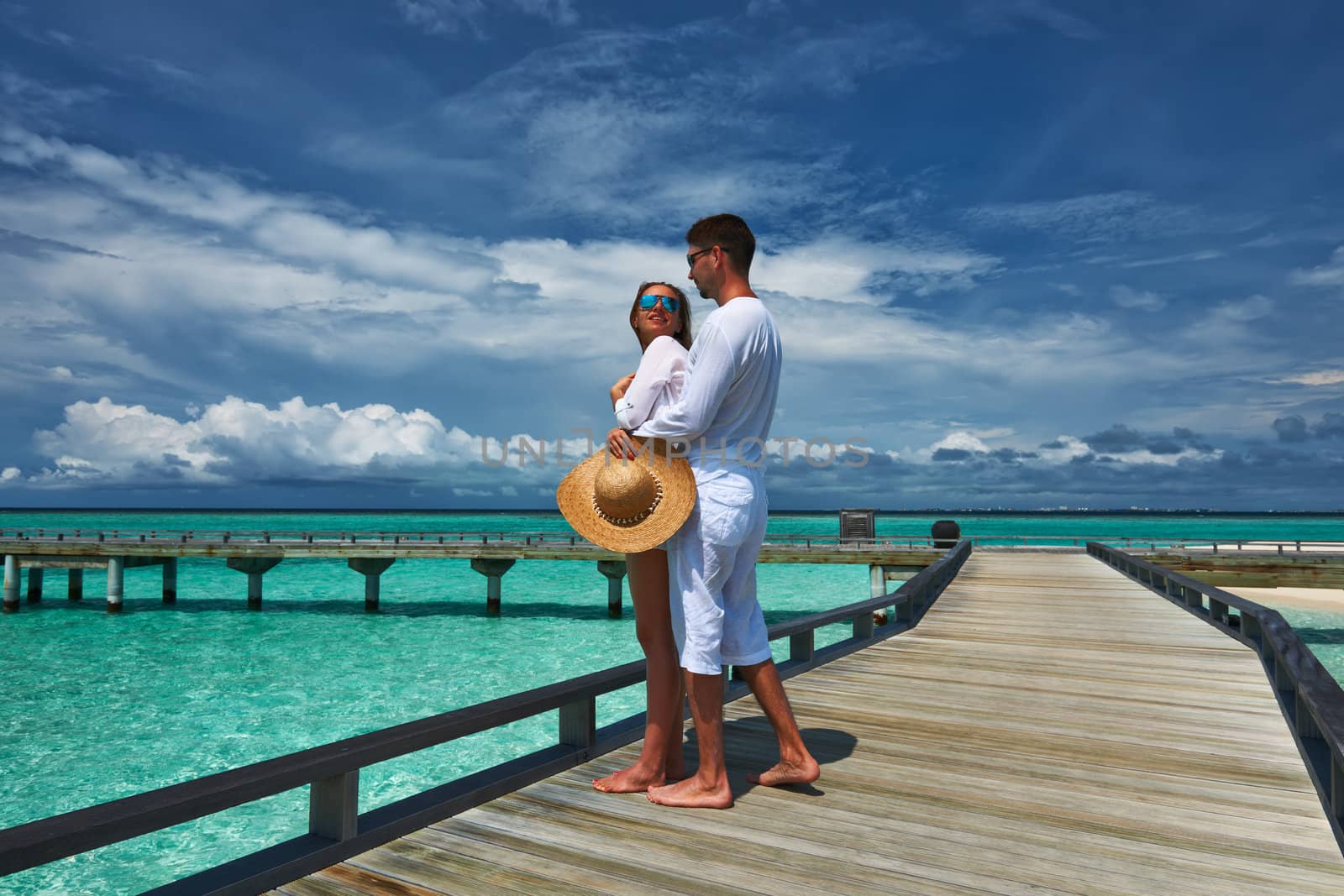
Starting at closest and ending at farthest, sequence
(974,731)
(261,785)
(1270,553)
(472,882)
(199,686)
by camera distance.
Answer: (261,785) → (472,882) → (974,731) → (199,686) → (1270,553)

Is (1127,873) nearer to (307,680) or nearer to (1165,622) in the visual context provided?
(1165,622)

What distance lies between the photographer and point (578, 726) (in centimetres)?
372

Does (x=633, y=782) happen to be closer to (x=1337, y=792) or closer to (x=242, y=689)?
(x=1337, y=792)

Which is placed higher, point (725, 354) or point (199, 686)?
point (725, 354)

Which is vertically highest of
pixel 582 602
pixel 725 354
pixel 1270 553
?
pixel 725 354

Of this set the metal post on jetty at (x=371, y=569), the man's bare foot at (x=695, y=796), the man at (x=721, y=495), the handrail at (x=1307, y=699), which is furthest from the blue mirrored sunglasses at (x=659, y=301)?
the metal post on jetty at (x=371, y=569)

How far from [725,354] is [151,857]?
1038cm

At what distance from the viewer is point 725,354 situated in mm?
2840

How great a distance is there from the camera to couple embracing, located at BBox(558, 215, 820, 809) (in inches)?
113

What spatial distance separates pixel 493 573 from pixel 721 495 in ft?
95.8

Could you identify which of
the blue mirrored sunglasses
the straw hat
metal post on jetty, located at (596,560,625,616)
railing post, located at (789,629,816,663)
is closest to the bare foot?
the straw hat

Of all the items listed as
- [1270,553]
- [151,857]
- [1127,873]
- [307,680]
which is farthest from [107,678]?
[1270,553]

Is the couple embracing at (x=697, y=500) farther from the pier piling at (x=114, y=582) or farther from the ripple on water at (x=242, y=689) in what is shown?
the pier piling at (x=114, y=582)

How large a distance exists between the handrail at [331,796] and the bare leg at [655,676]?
43cm
